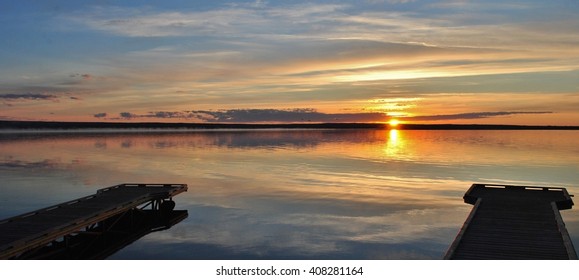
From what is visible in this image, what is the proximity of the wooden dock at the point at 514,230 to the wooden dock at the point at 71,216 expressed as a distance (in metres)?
11.2

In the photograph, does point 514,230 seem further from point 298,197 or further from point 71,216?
point 71,216

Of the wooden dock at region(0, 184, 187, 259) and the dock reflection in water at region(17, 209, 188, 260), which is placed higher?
the wooden dock at region(0, 184, 187, 259)

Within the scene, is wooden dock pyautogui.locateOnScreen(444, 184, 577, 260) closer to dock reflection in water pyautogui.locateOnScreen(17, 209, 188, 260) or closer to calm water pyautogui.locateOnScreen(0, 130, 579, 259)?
calm water pyautogui.locateOnScreen(0, 130, 579, 259)

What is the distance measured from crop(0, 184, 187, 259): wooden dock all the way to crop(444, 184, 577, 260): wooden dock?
36.6 feet

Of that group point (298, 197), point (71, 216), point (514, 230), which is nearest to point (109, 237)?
point (71, 216)

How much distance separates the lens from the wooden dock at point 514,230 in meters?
13.7

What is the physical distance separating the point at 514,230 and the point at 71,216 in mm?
14586

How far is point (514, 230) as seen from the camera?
16.4 meters

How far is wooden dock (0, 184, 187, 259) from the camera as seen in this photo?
14.8 metres

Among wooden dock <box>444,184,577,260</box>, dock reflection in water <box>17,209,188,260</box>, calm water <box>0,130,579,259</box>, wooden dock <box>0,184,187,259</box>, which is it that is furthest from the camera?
calm water <box>0,130,579,259</box>

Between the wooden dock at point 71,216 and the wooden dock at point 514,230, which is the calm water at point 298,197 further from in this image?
the wooden dock at point 71,216

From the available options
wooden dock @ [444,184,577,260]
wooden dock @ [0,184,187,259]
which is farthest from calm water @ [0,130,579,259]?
wooden dock @ [0,184,187,259]

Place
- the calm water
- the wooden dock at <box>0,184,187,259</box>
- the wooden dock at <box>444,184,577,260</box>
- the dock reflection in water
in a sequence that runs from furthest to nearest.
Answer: the calm water, the dock reflection in water, the wooden dock at <box>0,184,187,259</box>, the wooden dock at <box>444,184,577,260</box>
